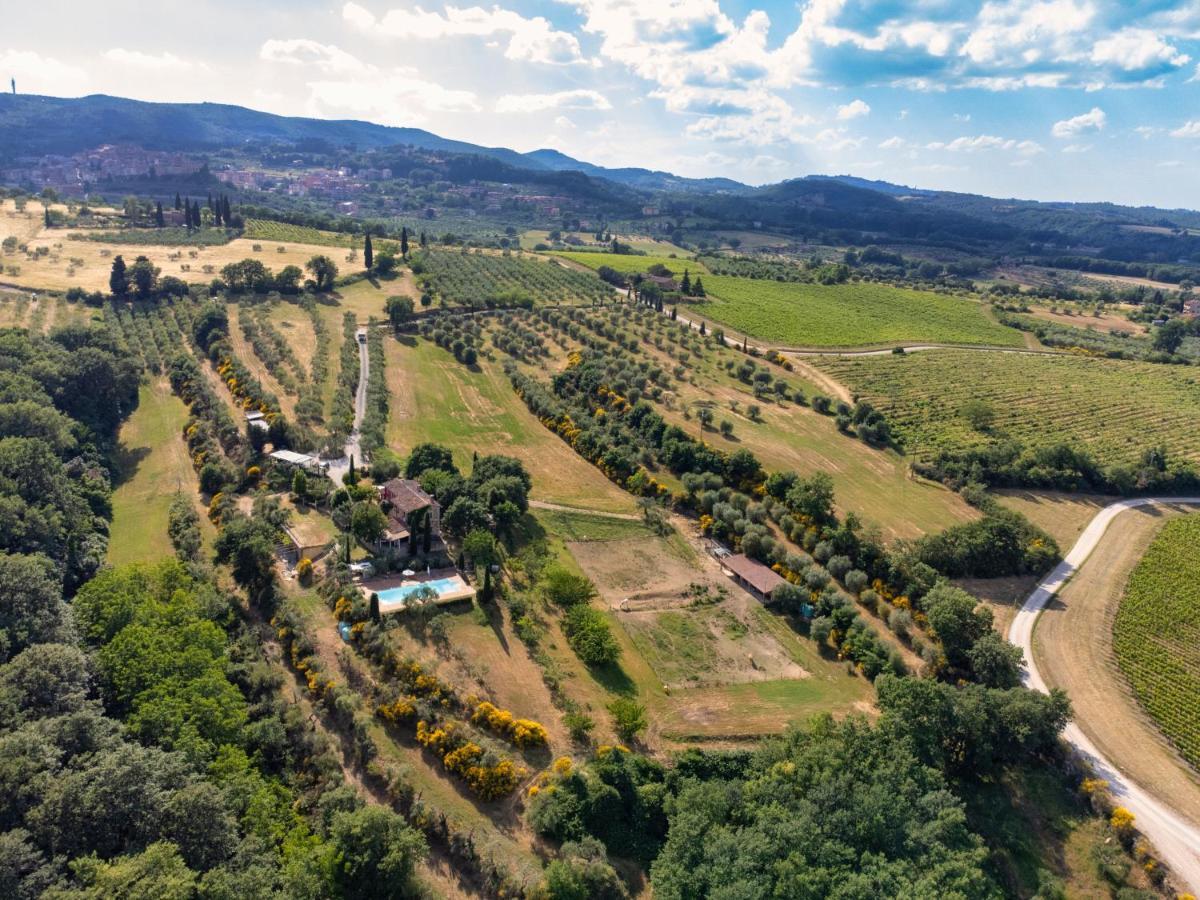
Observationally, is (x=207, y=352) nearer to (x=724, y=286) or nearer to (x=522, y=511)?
(x=522, y=511)

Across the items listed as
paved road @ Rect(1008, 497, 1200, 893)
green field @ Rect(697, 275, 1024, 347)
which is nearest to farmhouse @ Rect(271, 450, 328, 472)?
paved road @ Rect(1008, 497, 1200, 893)

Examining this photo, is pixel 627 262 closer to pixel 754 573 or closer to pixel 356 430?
pixel 356 430

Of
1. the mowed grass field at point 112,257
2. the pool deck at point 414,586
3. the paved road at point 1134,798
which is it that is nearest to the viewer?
the paved road at point 1134,798

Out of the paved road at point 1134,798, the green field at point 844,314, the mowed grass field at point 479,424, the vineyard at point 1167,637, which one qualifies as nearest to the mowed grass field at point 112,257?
the mowed grass field at point 479,424

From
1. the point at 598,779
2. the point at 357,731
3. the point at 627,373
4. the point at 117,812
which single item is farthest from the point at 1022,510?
the point at 117,812

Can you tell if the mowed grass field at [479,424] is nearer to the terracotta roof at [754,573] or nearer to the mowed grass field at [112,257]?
the terracotta roof at [754,573]

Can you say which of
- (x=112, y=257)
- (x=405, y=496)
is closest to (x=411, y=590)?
(x=405, y=496)
